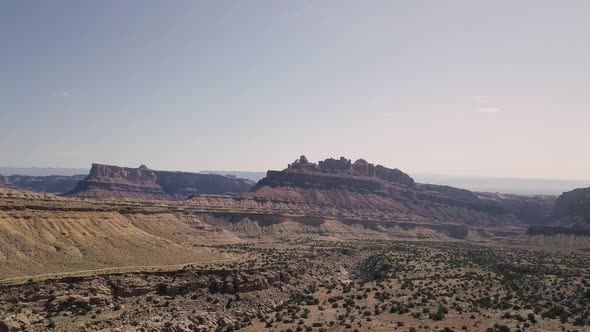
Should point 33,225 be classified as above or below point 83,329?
above

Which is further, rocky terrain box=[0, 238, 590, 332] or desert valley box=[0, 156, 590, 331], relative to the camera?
desert valley box=[0, 156, 590, 331]

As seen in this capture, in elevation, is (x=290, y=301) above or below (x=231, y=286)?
below

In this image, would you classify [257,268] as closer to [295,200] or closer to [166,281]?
[166,281]

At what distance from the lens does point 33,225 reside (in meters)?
60.6

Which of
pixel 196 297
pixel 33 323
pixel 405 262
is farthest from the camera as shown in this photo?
pixel 405 262

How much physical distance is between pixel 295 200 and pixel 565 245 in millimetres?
91270

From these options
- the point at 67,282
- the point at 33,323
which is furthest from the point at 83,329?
the point at 67,282

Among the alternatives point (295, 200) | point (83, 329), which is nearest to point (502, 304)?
point (83, 329)

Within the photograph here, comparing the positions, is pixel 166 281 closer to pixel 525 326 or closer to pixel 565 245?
pixel 525 326

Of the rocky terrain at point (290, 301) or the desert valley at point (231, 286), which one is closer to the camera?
the rocky terrain at point (290, 301)

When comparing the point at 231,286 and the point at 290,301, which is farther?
the point at 290,301

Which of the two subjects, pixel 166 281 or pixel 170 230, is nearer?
pixel 166 281

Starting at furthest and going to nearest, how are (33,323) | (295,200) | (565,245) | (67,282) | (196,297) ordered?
1. (295,200)
2. (565,245)
3. (196,297)
4. (67,282)
5. (33,323)

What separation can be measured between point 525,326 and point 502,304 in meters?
8.19
